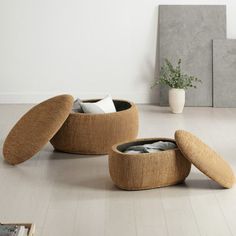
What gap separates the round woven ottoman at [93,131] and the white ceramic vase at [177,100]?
1.79 m

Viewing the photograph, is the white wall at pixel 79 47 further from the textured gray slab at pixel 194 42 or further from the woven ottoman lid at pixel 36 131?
the woven ottoman lid at pixel 36 131

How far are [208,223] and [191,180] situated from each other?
32.0 inches

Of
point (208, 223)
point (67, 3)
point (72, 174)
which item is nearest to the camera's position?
point (208, 223)

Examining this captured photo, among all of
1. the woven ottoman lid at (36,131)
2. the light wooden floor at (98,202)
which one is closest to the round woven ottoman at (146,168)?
the light wooden floor at (98,202)

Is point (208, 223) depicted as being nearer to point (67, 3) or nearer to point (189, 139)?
point (189, 139)

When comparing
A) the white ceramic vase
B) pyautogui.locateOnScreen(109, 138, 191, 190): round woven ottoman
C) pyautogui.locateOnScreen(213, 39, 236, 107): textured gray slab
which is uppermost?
pyautogui.locateOnScreen(213, 39, 236, 107): textured gray slab

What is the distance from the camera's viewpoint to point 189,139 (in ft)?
14.8

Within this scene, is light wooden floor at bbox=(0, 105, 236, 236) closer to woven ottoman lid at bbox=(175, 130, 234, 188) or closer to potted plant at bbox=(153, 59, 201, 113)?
woven ottoman lid at bbox=(175, 130, 234, 188)

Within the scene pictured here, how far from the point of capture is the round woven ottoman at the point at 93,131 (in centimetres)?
529

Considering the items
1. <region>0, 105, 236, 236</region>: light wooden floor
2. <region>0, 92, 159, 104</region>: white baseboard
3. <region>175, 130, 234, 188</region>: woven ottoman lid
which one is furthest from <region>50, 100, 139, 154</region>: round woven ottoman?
<region>0, 92, 159, 104</region>: white baseboard

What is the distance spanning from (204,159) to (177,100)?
9.01ft

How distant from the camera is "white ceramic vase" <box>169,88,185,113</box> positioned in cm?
717

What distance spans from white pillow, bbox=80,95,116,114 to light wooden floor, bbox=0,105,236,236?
39 centimetres

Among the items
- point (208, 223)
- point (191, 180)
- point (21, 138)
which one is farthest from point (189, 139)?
point (21, 138)
